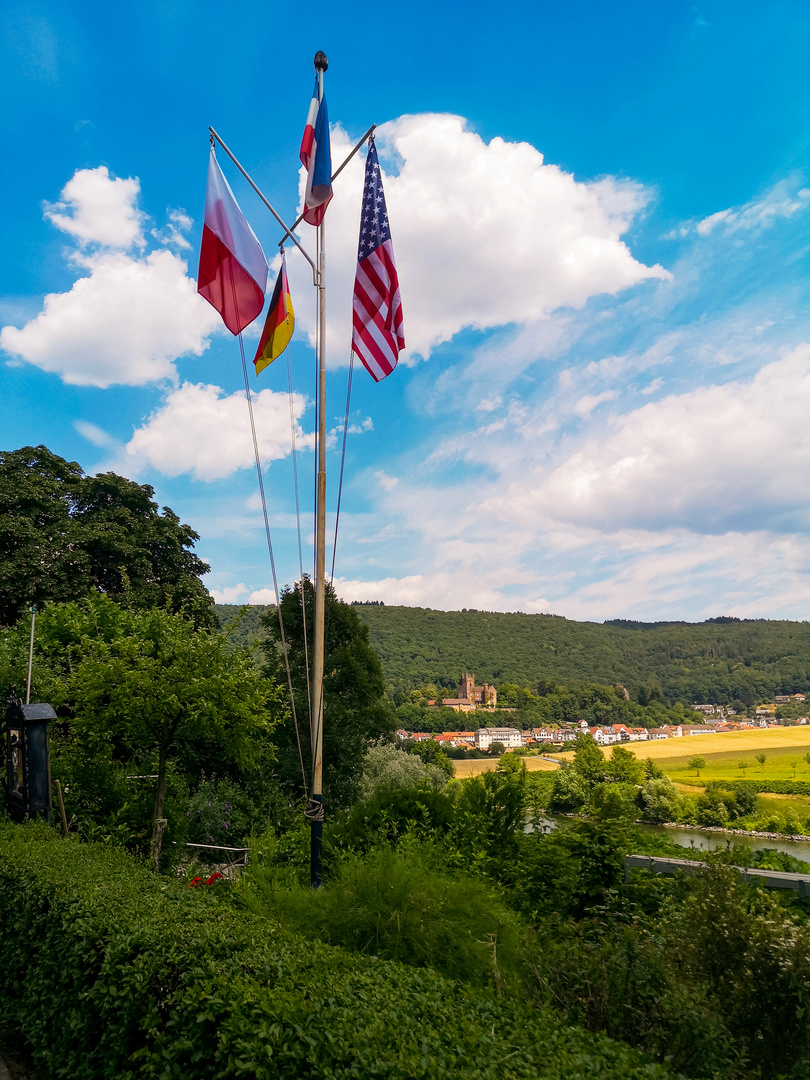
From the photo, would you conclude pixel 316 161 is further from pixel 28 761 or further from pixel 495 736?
pixel 495 736

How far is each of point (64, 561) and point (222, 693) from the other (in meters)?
13.2

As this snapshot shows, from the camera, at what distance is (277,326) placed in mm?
7543

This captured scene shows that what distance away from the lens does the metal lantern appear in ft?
26.2

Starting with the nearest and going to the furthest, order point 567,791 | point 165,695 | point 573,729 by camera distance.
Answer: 1. point 165,695
2. point 567,791
3. point 573,729

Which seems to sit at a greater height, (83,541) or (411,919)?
(83,541)

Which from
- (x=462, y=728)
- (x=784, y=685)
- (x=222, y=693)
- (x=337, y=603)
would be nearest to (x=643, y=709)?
(x=784, y=685)

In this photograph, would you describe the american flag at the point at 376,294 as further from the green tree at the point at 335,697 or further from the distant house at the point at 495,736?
the distant house at the point at 495,736

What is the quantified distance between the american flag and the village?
8334cm

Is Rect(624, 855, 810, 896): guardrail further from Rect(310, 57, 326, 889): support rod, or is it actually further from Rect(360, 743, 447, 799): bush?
Rect(360, 743, 447, 799): bush

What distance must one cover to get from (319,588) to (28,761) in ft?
14.7

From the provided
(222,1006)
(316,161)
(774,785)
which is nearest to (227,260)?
(316,161)

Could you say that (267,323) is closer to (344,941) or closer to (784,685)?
(344,941)

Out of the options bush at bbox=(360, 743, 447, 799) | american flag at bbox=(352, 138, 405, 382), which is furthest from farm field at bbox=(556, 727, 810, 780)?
american flag at bbox=(352, 138, 405, 382)

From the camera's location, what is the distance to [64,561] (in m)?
18.8
